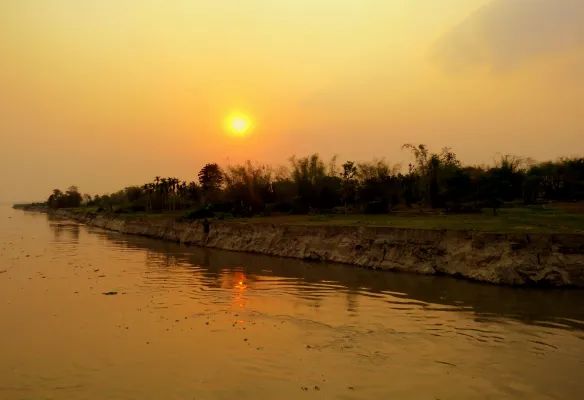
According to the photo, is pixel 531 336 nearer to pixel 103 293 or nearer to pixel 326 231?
pixel 103 293

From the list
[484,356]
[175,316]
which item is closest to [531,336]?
[484,356]

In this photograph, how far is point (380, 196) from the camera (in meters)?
67.8

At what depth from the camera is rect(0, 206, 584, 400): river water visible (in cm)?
1132

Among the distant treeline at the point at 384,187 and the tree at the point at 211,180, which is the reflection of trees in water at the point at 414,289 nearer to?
the distant treeline at the point at 384,187

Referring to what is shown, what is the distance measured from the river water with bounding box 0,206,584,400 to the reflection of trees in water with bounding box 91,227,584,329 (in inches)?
3.9

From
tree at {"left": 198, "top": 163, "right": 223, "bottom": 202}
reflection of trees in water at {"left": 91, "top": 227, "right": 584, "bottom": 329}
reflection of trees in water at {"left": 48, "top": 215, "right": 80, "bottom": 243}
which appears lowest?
reflection of trees in water at {"left": 91, "top": 227, "right": 584, "bottom": 329}

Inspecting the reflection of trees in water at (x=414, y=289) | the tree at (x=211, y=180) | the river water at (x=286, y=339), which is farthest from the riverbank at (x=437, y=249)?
the tree at (x=211, y=180)

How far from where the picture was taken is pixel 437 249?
2948 centimetres

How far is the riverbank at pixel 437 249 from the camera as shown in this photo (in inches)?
973

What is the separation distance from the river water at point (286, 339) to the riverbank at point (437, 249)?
143 cm

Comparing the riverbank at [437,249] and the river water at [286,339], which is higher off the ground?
the riverbank at [437,249]

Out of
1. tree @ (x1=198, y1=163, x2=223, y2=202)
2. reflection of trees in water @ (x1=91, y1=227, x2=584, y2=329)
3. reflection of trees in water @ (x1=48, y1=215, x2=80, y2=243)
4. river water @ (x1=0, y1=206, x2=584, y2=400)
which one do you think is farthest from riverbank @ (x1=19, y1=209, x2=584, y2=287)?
tree @ (x1=198, y1=163, x2=223, y2=202)

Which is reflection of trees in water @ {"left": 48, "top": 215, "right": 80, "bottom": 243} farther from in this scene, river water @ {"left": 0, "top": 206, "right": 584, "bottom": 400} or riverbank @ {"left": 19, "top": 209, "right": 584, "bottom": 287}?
river water @ {"left": 0, "top": 206, "right": 584, "bottom": 400}

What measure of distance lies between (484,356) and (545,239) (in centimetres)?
1394
